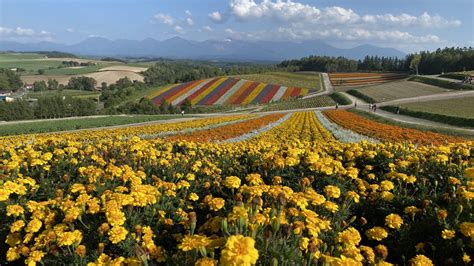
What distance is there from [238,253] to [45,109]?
7865 cm

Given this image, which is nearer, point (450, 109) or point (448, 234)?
point (448, 234)

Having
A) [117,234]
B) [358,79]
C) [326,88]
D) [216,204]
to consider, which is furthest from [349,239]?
[358,79]

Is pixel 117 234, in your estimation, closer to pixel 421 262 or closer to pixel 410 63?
pixel 421 262

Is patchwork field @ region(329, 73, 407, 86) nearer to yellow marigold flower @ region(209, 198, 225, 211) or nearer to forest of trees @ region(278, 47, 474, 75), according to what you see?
forest of trees @ region(278, 47, 474, 75)

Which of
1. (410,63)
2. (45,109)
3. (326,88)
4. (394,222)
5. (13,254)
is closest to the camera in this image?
(13,254)

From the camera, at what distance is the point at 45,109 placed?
7069 centimetres

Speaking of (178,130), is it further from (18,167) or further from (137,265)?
(137,265)

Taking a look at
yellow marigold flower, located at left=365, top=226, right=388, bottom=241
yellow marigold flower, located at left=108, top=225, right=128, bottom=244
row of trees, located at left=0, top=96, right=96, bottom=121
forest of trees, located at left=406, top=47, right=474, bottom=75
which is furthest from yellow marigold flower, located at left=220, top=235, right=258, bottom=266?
forest of trees, located at left=406, top=47, right=474, bottom=75

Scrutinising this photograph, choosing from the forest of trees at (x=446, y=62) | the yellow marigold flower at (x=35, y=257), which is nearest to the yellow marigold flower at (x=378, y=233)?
the yellow marigold flower at (x=35, y=257)

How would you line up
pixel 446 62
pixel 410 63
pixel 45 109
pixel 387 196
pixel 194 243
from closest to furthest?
pixel 194 243 < pixel 387 196 < pixel 45 109 < pixel 446 62 < pixel 410 63

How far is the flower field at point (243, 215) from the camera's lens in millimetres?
3322

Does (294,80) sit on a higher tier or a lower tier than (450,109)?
higher

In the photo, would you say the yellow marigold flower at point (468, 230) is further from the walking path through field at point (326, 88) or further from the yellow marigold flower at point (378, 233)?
the walking path through field at point (326, 88)

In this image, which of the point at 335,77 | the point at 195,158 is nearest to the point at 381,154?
the point at 195,158
